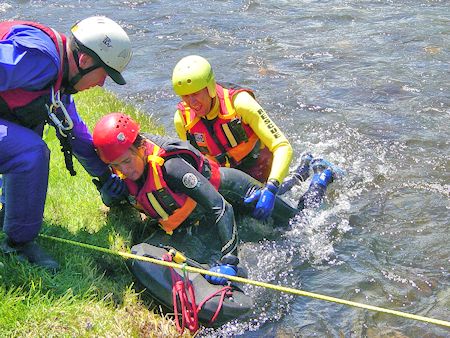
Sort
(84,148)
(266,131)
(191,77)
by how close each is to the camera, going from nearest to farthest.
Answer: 1. (84,148)
2. (191,77)
3. (266,131)

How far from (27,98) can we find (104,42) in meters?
0.65

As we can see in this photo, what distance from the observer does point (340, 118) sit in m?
8.55

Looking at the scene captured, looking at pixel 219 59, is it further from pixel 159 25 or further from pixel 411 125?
pixel 411 125

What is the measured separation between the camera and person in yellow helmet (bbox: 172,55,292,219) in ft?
17.9

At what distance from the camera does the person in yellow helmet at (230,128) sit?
215 inches

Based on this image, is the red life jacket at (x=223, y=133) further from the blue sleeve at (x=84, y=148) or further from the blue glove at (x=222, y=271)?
the blue glove at (x=222, y=271)

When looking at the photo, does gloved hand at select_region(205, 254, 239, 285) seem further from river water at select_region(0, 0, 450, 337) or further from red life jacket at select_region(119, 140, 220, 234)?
red life jacket at select_region(119, 140, 220, 234)

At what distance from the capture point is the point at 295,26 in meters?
12.6

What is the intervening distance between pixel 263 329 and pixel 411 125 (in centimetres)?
440

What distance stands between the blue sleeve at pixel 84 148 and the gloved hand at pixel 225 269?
4.27 ft

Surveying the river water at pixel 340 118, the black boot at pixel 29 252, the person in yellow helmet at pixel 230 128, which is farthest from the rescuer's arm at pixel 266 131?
the black boot at pixel 29 252

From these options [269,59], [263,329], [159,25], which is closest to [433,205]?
[263,329]

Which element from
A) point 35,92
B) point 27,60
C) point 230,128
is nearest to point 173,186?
point 230,128

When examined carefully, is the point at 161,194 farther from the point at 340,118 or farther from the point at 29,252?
the point at 340,118
